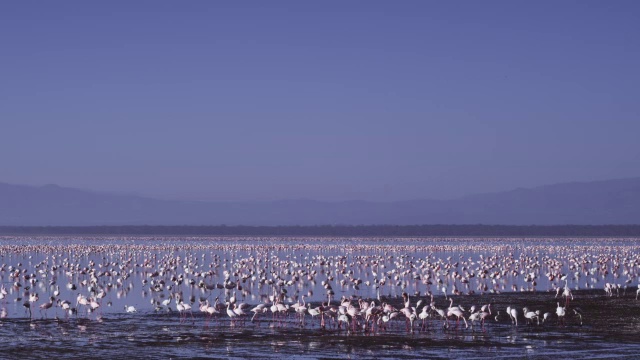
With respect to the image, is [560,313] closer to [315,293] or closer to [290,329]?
[290,329]

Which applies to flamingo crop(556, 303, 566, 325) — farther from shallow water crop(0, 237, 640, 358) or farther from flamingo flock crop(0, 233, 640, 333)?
shallow water crop(0, 237, 640, 358)

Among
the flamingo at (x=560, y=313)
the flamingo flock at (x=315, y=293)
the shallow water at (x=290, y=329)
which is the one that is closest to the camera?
the shallow water at (x=290, y=329)

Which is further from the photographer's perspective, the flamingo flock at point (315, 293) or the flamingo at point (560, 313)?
the flamingo flock at point (315, 293)

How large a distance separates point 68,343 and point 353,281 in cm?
1930

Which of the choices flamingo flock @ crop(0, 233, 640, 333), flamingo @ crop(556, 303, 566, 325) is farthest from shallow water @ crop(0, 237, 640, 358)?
flamingo @ crop(556, 303, 566, 325)

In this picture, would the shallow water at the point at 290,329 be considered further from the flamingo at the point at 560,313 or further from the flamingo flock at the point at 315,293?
the flamingo at the point at 560,313

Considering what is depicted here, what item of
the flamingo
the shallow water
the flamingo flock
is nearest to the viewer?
the shallow water

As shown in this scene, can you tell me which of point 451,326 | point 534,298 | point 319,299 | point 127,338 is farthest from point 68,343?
point 534,298

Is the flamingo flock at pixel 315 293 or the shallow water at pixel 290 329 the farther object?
the flamingo flock at pixel 315 293

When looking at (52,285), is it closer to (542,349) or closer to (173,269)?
(173,269)

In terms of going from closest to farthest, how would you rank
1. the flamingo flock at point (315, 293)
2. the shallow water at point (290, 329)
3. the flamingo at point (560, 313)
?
the shallow water at point (290, 329), the flamingo at point (560, 313), the flamingo flock at point (315, 293)

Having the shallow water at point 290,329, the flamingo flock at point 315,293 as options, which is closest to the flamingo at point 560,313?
the flamingo flock at point 315,293

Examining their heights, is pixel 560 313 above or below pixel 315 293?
above

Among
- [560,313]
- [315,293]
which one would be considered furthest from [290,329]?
[315,293]
